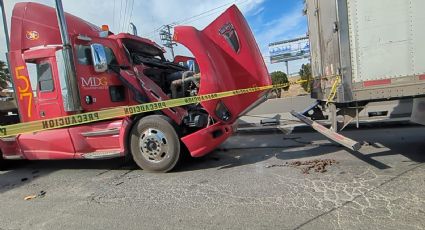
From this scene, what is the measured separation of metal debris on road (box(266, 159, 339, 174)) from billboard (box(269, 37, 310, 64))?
190 feet

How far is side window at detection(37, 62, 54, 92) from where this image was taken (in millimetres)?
6750

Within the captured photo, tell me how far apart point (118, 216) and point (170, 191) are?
3.26 ft

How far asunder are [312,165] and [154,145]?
2649mm

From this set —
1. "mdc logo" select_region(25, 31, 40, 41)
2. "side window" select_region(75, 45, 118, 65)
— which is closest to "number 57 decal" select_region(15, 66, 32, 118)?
"mdc logo" select_region(25, 31, 40, 41)

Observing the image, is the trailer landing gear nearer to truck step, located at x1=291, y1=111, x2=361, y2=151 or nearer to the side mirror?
truck step, located at x1=291, y1=111, x2=361, y2=151

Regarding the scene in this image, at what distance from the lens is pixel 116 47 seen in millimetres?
7117

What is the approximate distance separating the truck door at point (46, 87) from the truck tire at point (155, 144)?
159cm

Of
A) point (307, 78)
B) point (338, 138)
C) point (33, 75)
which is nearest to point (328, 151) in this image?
point (338, 138)

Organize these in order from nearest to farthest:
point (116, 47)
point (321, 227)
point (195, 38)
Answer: point (321, 227)
point (195, 38)
point (116, 47)

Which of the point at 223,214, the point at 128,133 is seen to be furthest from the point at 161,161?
the point at 223,214

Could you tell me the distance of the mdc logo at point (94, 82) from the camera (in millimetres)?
6675

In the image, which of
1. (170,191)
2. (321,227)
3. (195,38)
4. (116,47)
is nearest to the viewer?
(321,227)

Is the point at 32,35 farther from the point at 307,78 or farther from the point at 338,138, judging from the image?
the point at 307,78

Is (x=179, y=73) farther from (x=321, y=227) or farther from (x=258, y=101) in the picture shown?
(x=321, y=227)
